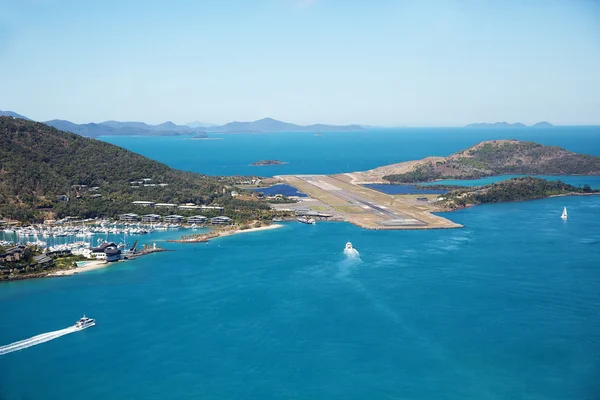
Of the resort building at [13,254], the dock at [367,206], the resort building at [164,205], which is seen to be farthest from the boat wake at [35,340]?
the dock at [367,206]

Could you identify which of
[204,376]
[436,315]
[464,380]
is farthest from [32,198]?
[464,380]

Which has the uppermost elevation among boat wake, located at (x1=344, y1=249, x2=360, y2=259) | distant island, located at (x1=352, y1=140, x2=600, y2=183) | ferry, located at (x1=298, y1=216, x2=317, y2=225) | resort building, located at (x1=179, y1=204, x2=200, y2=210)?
distant island, located at (x1=352, y1=140, x2=600, y2=183)

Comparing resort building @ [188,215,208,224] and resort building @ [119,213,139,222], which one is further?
resort building @ [188,215,208,224]

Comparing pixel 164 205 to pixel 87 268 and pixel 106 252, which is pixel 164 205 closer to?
pixel 106 252

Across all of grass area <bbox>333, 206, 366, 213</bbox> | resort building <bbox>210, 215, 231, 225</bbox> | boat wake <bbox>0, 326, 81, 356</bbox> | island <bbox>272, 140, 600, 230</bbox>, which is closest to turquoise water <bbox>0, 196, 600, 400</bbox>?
boat wake <bbox>0, 326, 81, 356</bbox>

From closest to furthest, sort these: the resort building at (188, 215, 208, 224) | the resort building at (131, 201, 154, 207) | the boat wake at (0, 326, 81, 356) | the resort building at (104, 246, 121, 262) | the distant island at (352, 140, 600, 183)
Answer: the boat wake at (0, 326, 81, 356) < the resort building at (104, 246, 121, 262) < the resort building at (188, 215, 208, 224) < the resort building at (131, 201, 154, 207) < the distant island at (352, 140, 600, 183)

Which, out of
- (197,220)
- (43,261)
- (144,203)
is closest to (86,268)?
(43,261)

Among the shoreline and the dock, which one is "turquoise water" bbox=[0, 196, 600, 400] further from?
the dock
